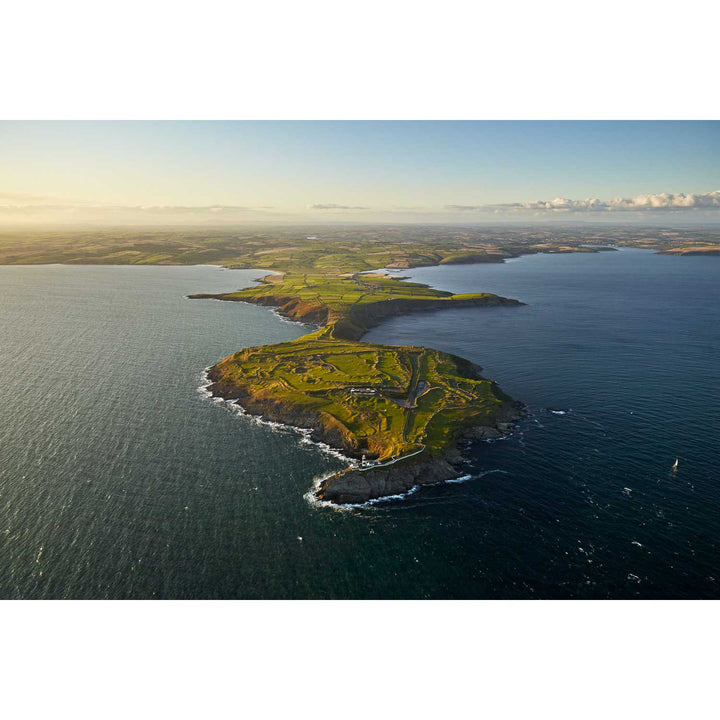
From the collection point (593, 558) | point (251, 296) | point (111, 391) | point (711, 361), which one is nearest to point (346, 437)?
point (593, 558)

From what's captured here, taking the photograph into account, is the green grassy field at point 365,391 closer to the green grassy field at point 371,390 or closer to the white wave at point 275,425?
the green grassy field at point 371,390

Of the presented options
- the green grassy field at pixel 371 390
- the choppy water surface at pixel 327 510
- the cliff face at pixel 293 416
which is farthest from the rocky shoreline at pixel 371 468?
the choppy water surface at pixel 327 510

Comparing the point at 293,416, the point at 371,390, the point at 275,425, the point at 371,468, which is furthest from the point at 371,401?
the point at 371,468

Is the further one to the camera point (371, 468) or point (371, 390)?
point (371, 390)

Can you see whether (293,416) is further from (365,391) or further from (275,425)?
(365,391)

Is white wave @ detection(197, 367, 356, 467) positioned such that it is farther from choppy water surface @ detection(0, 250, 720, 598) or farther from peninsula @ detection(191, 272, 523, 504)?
choppy water surface @ detection(0, 250, 720, 598)

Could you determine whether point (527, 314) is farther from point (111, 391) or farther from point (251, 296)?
point (111, 391)
